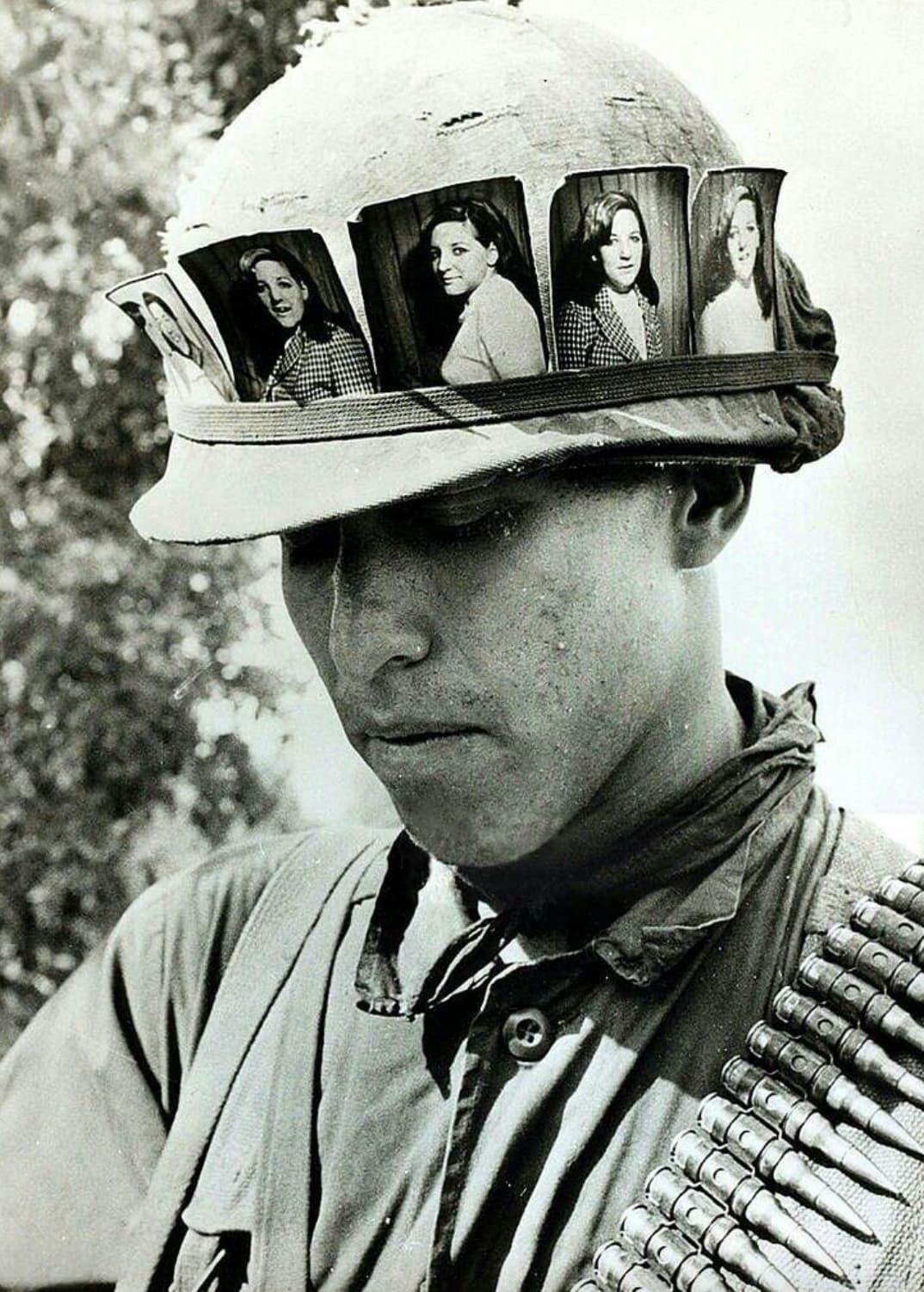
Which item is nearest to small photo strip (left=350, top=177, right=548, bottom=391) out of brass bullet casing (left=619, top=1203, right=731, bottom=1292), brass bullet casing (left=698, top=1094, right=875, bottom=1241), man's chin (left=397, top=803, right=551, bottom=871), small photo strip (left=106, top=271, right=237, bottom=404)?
small photo strip (left=106, top=271, right=237, bottom=404)

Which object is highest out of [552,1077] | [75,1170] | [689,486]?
[689,486]

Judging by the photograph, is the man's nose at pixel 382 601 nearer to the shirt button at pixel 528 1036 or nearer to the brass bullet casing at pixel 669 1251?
the shirt button at pixel 528 1036

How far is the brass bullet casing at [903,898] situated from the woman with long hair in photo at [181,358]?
112 centimetres

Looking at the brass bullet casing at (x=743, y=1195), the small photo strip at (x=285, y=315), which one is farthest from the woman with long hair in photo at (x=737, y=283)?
the brass bullet casing at (x=743, y=1195)

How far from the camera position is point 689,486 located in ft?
6.16

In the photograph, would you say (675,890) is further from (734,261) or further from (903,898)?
(734,261)

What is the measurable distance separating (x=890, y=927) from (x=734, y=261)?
0.91m

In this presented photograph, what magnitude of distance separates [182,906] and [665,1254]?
1.15 meters

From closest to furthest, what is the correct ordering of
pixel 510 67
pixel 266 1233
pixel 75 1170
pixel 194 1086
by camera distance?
pixel 510 67 → pixel 266 1233 → pixel 194 1086 → pixel 75 1170

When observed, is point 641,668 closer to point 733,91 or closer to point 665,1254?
point 665,1254

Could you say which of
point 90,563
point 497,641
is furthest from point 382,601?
point 90,563

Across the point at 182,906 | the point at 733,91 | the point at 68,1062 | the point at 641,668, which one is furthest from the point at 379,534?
the point at 68,1062

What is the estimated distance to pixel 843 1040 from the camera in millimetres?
1832

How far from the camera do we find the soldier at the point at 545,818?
173 cm
